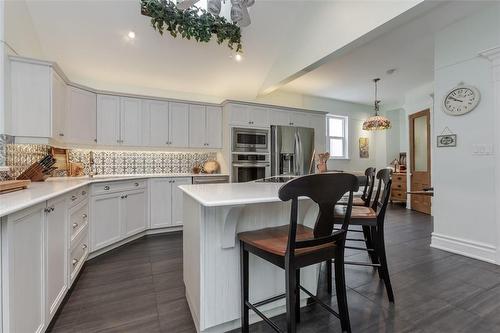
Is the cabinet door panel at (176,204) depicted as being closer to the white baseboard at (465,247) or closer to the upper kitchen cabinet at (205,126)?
the upper kitchen cabinet at (205,126)

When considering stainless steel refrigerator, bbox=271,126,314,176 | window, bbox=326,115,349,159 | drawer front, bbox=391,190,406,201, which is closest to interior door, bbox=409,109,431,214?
drawer front, bbox=391,190,406,201

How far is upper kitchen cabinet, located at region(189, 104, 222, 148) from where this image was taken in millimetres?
4355

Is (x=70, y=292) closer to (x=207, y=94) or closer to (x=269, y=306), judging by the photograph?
(x=269, y=306)

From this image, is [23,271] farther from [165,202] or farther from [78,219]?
[165,202]

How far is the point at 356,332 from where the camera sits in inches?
60.6

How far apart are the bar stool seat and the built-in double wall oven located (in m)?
2.82

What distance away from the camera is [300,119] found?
5059 mm

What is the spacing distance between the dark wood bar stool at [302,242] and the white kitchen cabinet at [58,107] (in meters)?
2.65

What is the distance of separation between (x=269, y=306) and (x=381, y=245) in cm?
103

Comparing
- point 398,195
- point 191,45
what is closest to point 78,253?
point 191,45

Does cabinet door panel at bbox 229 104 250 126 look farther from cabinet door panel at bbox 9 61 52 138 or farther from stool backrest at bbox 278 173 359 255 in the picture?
stool backrest at bbox 278 173 359 255

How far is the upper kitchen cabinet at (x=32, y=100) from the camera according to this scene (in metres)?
2.41

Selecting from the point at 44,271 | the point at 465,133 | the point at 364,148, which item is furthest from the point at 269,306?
the point at 364,148

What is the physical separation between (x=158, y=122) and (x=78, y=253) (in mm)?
2422
